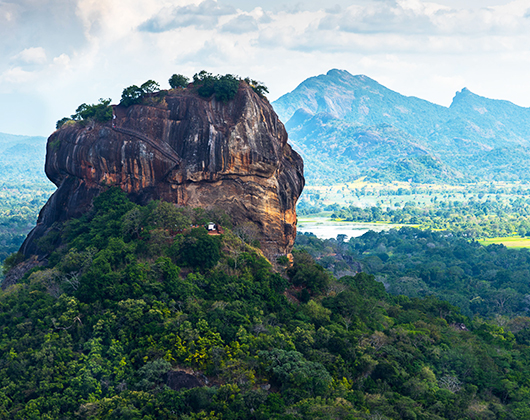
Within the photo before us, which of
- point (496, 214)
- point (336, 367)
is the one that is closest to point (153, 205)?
point (336, 367)

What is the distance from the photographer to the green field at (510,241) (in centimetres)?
9937

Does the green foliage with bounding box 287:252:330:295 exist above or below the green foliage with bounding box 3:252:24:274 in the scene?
above

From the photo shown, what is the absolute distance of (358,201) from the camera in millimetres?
185875

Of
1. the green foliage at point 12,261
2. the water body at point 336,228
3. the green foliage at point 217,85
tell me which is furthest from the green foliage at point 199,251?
the water body at point 336,228

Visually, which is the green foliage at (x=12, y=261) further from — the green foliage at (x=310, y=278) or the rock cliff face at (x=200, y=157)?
the green foliage at (x=310, y=278)

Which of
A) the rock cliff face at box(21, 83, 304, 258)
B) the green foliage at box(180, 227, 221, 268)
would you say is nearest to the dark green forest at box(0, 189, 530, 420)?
the green foliage at box(180, 227, 221, 268)

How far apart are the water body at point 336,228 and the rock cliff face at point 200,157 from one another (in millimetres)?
74247

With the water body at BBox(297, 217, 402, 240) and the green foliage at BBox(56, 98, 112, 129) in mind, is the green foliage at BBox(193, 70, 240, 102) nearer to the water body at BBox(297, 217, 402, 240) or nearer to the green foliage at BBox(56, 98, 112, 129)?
the green foliage at BBox(56, 98, 112, 129)

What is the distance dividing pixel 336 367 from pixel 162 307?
31.1 feet

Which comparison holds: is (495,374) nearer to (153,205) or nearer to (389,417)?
(389,417)

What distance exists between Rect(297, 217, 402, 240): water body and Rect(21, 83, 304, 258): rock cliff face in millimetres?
74247

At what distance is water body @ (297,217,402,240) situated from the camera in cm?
11877

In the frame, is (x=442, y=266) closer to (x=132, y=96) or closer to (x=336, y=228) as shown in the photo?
(x=336, y=228)

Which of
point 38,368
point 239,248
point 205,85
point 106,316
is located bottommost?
point 38,368
